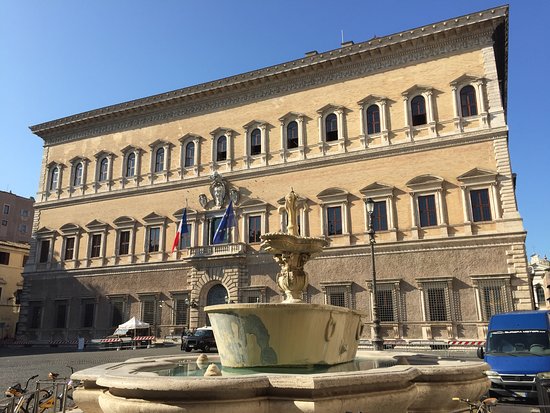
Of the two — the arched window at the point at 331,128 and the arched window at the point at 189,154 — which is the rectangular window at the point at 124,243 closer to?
the arched window at the point at 189,154

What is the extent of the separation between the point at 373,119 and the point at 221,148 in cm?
968

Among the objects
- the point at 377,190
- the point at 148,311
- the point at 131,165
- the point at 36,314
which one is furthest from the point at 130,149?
the point at 377,190

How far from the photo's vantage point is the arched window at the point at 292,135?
27.2 meters

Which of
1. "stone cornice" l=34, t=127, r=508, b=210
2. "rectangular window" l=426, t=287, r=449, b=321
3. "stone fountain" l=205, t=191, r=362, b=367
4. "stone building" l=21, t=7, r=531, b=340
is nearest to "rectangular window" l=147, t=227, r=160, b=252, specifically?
"stone building" l=21, t=7, r=531, b=340

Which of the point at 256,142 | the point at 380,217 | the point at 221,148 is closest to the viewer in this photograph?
the point at 380,217

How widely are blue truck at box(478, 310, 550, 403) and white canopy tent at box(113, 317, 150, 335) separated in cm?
2095

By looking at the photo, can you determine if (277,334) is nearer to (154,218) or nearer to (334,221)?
(334,221)

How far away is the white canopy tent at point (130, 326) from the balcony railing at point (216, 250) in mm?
4780

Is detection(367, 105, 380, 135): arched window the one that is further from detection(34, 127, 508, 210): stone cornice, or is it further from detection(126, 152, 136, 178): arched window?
detection(126, 152, 136, 178): arched window

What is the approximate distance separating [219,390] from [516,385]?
7193 millimetres

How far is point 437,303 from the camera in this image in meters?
21.7

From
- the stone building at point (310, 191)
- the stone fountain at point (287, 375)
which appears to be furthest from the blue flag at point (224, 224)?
the stone fountain at point (287, 375)

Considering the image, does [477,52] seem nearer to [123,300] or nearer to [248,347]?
[248,347]

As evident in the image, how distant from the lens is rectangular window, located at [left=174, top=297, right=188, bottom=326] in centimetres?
2762
